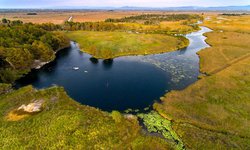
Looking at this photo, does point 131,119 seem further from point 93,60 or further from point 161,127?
point 93,60

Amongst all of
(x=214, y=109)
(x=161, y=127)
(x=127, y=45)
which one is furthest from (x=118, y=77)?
(x=127, y=45)

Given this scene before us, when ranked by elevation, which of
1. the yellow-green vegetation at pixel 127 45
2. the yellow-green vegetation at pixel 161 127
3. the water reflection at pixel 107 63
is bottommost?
the yellow-green vegetation at pixel 161 127

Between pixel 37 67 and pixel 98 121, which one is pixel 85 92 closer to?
pixel 98 121

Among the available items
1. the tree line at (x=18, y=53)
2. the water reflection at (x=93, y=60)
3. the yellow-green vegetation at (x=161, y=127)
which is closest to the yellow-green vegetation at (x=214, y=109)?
the yellow-green vegetation at (x=161, y=127)

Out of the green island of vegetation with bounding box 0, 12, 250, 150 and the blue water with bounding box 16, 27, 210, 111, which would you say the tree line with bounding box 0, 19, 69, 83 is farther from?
the blue water with bounding box 16, 27, 210, 111

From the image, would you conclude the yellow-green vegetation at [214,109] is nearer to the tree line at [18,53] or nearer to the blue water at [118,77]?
the blue water at [118,77]

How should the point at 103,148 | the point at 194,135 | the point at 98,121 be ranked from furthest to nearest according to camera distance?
the point at 98,121 < the point at 194,135 < the point at 103,148

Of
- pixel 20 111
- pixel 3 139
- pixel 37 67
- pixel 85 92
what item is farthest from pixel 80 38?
pixel 3 139
